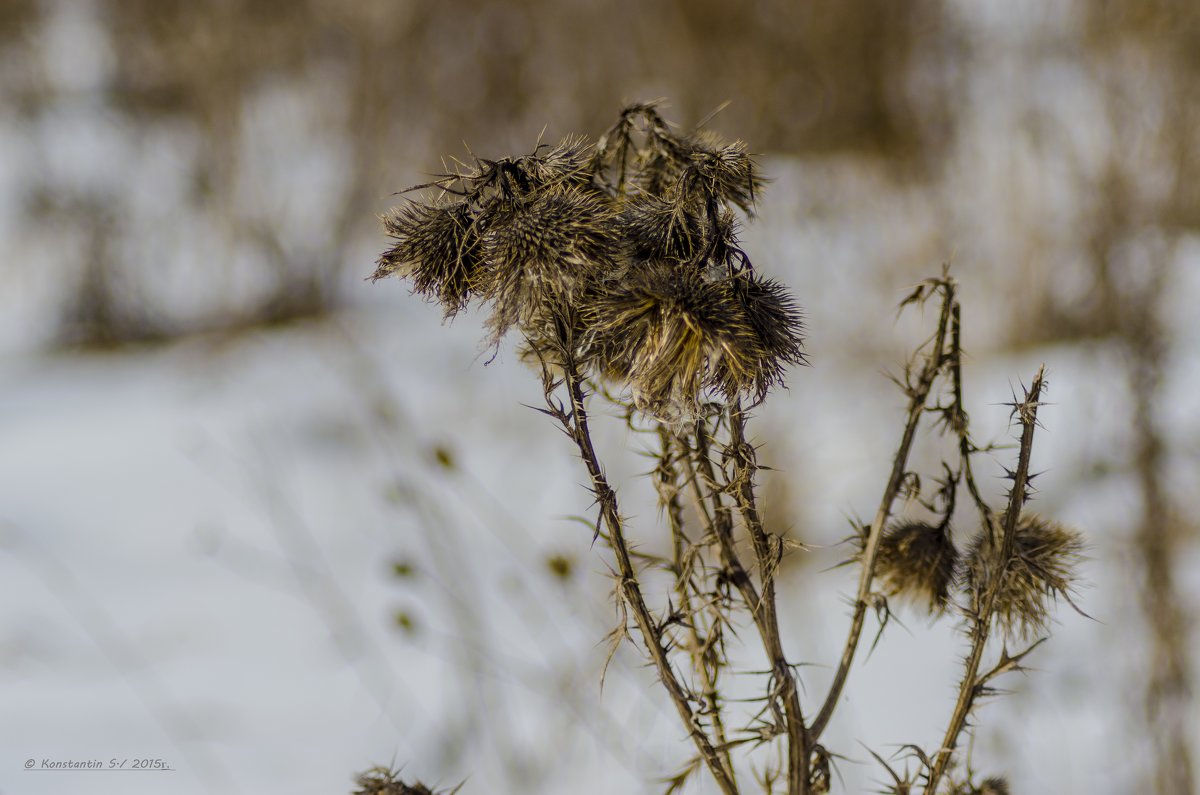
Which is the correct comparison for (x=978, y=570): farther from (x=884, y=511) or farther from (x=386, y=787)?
(x=386, y=787)

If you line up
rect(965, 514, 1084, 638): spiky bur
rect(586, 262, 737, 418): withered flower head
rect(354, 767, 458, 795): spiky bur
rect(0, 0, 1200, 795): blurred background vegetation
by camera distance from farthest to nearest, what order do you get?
rect(0, 0, 1200, 795): blurred background vegetation → rect(965, 514, 1084, 638): spiky bur → rect(354, 767, 458, 795): spiky bur → rect(586, 262, 737, 418): withered flower head

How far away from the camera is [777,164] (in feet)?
20.3

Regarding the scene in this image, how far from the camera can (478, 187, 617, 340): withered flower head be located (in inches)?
43.3

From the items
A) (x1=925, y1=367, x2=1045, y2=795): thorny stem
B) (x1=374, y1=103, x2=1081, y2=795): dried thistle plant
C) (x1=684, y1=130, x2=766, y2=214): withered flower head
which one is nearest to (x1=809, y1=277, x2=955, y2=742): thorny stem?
(x1=374, y1=103, x2=1081, y2=795): dried thistle plant

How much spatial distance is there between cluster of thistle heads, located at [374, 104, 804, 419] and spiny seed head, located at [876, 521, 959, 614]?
14.5 inches

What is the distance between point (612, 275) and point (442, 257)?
20cm

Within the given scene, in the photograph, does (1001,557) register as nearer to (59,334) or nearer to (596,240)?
(596,240)

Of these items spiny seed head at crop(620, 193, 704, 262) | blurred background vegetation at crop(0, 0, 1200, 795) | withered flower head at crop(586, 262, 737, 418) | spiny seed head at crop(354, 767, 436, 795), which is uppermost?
blurred background vegetation at crop(0, 0, 1200, 795)

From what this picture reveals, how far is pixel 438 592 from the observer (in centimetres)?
409

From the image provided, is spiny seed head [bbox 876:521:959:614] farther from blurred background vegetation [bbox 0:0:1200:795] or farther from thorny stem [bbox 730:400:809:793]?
blurred background vegetation [bbox 0:0:1200:795]

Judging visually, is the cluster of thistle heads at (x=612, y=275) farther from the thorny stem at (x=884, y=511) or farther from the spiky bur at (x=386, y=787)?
the spiky bur at (x=386, y=787)

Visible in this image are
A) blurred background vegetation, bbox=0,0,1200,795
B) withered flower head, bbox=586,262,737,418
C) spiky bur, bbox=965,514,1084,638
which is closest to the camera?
withered flower head, bbox=586,262,737,418

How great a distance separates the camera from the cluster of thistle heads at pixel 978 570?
4.30ft

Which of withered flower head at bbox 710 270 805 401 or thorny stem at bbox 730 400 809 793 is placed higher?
withered flower head at bbox 710 270 805 401
